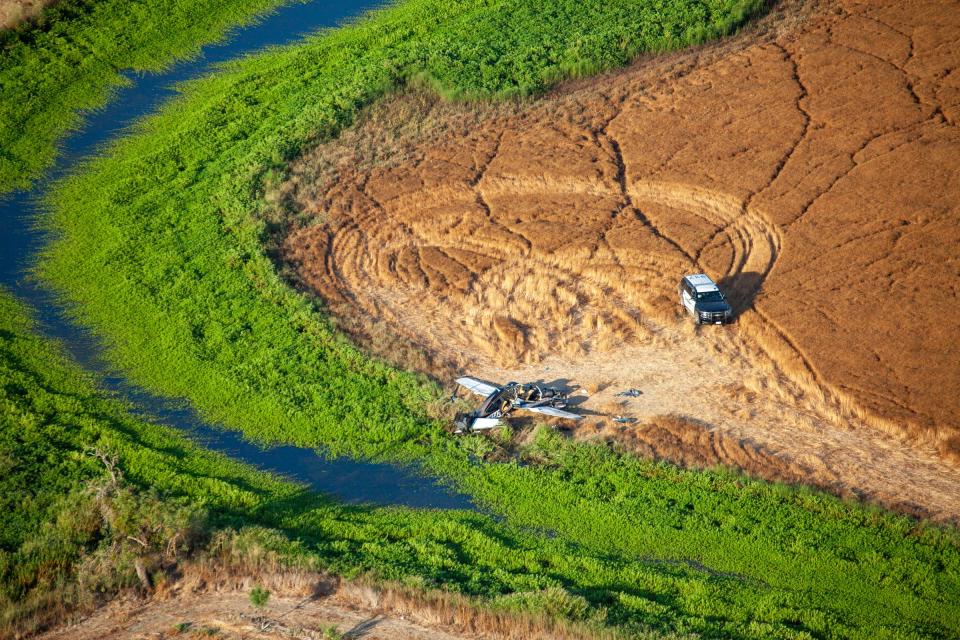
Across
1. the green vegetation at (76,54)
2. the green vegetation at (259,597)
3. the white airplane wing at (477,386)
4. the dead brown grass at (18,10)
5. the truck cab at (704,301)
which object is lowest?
the truck cab at (704,301)

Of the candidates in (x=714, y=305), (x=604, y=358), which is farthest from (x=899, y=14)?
(x=604, y=358)

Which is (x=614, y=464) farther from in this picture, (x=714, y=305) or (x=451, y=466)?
(x=714, y=305)

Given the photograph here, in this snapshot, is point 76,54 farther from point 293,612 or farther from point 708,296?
point 293,612

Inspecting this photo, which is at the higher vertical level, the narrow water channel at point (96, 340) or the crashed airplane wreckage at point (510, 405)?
the narrow water channel at point (96, 340)

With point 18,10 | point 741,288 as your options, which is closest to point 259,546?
point 741,288

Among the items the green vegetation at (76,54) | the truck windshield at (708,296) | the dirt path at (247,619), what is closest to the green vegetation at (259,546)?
the dirt path at (247,619)

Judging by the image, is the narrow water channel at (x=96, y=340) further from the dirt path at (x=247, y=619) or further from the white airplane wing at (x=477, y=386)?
the dirt path at (x=247, y=619)
